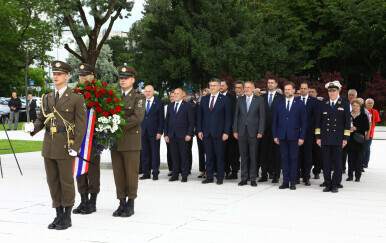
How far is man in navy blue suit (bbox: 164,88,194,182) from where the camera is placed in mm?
11094

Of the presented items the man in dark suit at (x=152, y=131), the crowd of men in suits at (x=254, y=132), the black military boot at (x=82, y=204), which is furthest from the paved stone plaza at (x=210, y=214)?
the man in dark suit at (x=152, y=131)

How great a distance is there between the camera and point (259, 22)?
40.1 m

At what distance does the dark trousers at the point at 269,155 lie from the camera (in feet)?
35.7

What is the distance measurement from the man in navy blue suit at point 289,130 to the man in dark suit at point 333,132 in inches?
14.6

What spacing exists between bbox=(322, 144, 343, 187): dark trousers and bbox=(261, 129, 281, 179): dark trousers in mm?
1223

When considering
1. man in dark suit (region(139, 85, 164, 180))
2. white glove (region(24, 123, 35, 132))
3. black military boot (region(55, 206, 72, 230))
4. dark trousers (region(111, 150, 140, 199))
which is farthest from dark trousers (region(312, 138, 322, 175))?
white glove (region(24, 123, 35, 132))

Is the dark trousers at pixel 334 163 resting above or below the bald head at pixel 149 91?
below

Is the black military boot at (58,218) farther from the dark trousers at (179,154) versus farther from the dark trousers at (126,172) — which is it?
the dark trousers at (179,154)

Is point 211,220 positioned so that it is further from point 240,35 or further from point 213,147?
point 240,35

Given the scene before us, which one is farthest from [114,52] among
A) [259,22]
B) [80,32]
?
[80,32]

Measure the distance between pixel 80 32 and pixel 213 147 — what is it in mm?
4611

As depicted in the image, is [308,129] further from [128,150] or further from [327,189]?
[128,150]

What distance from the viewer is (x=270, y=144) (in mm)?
11227

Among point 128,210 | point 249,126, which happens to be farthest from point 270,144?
point 128,210
